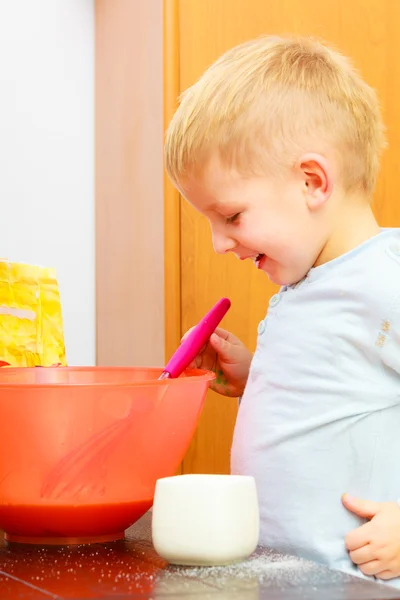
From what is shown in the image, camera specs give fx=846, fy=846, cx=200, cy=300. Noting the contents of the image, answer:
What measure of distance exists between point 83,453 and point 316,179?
391 mm

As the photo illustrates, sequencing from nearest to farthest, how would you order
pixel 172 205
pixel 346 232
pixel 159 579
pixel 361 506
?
pixel 159 579 < pixel 361 506 < pixel 346 232 < pixel 172 205

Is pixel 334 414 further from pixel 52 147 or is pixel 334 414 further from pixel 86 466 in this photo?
pixel 52 147

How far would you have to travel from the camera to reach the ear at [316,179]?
2.85 feet

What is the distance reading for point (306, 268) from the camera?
907 mm

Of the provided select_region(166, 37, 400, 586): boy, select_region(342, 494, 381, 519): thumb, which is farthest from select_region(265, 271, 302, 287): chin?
select_region(342, 494, 381, 519): thumb

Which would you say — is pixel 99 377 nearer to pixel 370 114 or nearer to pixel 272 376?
pixel 272 376

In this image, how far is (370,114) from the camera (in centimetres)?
93

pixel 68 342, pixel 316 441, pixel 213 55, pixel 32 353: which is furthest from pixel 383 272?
pixel 68 342

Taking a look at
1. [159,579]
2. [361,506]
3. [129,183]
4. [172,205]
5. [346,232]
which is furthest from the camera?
[129,183]

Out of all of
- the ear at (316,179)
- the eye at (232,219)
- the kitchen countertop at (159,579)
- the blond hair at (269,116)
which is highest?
the blond hair at (269,116)

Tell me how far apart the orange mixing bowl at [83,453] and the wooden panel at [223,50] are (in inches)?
33.5

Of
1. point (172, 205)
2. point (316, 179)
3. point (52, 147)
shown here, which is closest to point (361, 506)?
point (316, 179)

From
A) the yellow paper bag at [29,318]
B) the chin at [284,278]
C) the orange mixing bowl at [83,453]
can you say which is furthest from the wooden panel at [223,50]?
the orange mixing bowl at [83,453]

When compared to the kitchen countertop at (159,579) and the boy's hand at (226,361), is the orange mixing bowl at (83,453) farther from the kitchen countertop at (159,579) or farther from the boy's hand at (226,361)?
the boy's hand at (226,361)
